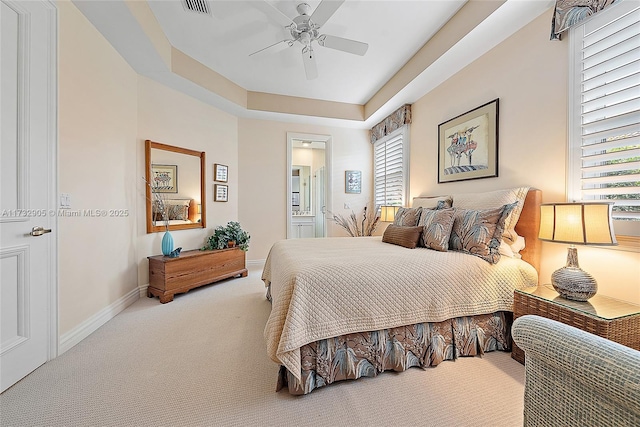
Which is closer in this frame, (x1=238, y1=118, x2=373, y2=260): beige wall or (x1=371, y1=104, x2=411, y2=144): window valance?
(x1=371, y1=104, x2=411, y2=144): window valance

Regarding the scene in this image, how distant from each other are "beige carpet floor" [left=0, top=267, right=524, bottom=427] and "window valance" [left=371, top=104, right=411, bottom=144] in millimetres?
3094

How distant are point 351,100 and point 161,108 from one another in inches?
112

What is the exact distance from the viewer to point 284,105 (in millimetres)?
4145

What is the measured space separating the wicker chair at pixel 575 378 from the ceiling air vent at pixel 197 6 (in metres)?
3.00

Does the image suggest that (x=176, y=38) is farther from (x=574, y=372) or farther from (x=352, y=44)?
(x=574, y=372)

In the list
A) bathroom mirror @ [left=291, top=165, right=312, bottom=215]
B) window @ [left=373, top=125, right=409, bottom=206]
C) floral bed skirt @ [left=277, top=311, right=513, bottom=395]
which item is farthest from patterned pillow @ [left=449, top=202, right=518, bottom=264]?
bathroom mirror @ [left=291, top=165, right=312, bottom=215]

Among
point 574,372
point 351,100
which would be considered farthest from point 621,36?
point 351,100

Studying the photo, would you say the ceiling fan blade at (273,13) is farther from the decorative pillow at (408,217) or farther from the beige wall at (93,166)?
the decorative pillow at (408,217)

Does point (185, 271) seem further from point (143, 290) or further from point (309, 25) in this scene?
point (309, 25)

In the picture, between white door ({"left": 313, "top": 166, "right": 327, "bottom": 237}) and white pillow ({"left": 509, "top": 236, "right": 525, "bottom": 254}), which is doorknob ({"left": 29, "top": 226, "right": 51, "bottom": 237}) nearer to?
white pillow ({"left": 509, "top": 236, "right": 525, "bottom": 254})

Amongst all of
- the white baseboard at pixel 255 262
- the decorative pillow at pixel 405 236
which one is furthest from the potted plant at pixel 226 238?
the decorative pillow at pixel 405 236

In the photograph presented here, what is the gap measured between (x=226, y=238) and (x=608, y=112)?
12.9 feet

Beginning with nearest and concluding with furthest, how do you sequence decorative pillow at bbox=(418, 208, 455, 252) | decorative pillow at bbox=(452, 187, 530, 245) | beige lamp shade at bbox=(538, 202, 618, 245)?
beige lamp shade at bbox=(538, 202, 618, 245) < decorative pillow at bbox=(452, 187, 530, 245) < decorative pillow at bbox=(418, 208, 455, 252)

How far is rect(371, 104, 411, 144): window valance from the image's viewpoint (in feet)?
12.2
